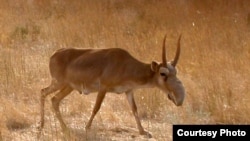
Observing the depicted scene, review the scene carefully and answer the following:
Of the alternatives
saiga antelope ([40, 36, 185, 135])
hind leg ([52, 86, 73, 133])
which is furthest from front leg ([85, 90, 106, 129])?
hind leg ([52, 86, 73, 133])

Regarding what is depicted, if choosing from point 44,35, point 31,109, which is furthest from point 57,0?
point 31,109

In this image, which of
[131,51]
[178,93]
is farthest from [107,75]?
[131,51]

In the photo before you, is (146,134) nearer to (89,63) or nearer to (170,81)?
(170,81)

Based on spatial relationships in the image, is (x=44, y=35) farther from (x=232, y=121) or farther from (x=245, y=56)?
(x=232, y=121)

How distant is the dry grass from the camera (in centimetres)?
949

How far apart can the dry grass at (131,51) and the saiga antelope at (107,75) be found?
1.56 ft

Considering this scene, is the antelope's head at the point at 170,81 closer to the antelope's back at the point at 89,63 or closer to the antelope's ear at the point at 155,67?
the antelope's ear at the point at 155,67

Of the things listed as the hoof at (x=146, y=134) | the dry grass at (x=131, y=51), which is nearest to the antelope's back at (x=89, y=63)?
the dry grass at (x=131, y=51)

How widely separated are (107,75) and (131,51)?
514 centimetres

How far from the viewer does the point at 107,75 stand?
8.79m

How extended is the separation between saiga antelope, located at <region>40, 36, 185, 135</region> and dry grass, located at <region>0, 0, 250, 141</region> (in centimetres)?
47

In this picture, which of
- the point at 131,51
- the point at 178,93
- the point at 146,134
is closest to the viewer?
the point at 178,93

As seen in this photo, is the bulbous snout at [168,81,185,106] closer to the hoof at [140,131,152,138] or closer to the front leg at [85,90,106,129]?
the hoof at [140,131,152,138]

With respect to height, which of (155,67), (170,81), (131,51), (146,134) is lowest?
(146,134)
